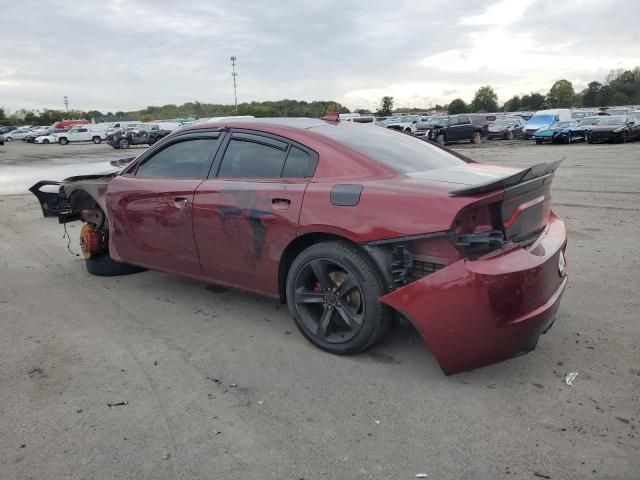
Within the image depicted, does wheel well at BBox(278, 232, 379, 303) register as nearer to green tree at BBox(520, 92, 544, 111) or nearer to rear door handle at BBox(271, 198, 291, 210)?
rear door handle at BBox(271, 198, 291, 210)

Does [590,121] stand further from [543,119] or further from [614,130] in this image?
[543,119]

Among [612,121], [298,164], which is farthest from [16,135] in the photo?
[298,164]

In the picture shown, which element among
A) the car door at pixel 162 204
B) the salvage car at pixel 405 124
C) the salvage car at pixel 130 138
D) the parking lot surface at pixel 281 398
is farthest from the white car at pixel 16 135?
the parking lot surface at pixel 281 398

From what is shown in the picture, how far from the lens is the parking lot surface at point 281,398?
246cm

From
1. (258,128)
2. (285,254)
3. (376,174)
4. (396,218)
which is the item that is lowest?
(285,254)

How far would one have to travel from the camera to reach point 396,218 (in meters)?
3.06

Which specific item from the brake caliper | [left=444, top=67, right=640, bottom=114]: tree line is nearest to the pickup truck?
the brake caliper

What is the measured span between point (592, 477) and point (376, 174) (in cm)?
200

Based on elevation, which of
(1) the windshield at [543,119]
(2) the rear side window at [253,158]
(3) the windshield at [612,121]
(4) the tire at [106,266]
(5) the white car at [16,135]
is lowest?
(4) the tire at [106,266]

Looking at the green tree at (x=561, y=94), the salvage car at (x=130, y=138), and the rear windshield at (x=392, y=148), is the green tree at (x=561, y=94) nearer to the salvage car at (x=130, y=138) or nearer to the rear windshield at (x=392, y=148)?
the salvage car at (x=130, y=138)

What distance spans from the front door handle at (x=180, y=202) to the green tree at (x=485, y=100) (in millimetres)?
130498

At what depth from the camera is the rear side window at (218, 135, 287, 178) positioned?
3.80m

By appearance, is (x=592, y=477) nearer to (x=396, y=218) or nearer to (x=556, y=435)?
(x=556, y=435)

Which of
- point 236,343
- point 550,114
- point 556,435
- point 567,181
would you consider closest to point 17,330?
point 236,343
